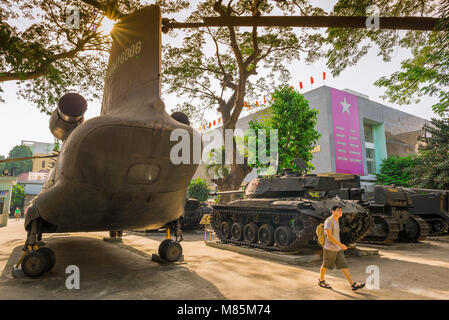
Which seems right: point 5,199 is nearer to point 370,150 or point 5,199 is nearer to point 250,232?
point 250,232

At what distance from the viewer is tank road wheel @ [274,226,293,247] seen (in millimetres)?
8188

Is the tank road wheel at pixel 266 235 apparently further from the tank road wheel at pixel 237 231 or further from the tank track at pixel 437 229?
the tank track at pixel 437 229

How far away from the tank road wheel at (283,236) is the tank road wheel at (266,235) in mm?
190

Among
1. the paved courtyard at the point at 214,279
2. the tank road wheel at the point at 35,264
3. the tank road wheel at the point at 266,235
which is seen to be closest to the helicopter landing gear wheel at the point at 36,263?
the tank road wheel at the point at 35,264

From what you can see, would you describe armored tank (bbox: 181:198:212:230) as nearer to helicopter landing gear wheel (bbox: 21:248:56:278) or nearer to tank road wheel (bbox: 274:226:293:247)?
tank road wheel (bbox: 274:226:293:247)

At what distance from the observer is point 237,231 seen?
10492 millimetres

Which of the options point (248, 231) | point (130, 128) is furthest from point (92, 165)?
point (248, 231)

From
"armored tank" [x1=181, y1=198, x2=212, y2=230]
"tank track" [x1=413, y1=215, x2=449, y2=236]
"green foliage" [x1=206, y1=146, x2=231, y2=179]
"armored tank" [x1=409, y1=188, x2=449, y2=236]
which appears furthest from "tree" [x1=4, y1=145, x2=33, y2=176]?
"tank track" [x1=413, y1=215, x2=449, y2=236]

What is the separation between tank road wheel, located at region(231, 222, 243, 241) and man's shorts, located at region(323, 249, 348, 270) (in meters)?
5.36

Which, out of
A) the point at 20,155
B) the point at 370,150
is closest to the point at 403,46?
the point at 370,150

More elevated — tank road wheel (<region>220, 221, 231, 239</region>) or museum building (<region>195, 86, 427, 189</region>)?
museum building (<region>195, 86, 427, 189</region>)

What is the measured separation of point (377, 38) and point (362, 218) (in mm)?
6006

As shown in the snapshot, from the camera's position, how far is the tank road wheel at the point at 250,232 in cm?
961

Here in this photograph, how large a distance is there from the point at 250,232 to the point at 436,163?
1838 cm
